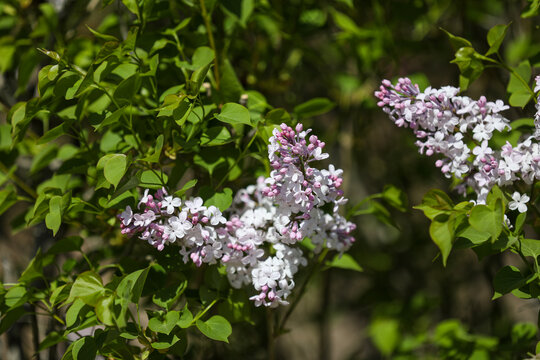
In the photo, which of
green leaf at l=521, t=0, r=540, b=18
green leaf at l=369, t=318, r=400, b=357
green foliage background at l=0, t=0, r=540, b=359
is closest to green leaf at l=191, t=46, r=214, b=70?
green foliage background at l=0, t=0, r=540, b=359

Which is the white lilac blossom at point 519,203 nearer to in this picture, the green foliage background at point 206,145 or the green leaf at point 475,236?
the green leaf at point 475,236

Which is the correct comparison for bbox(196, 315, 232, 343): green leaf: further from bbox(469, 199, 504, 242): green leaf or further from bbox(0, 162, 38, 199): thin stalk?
bbox(0, 162, 38, 199): thin stalk

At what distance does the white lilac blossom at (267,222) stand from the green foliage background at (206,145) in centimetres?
6

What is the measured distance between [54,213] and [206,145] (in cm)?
31

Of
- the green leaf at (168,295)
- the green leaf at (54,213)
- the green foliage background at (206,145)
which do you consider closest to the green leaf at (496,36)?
the green foliage background at (206,145)

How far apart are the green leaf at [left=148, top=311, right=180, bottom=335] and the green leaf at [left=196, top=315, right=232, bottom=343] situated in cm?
5

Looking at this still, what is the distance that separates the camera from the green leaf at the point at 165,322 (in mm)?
969

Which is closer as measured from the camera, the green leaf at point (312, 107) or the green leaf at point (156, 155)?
the green leaf at point (156, 155)

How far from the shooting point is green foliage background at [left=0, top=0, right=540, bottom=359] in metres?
1.02

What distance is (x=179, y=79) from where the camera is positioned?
1.24 metres

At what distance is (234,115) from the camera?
1.01 metres

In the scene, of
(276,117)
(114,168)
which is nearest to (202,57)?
(276,117)

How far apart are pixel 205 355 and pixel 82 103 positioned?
851 mm

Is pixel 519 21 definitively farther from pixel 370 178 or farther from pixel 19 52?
pixel 19 52
